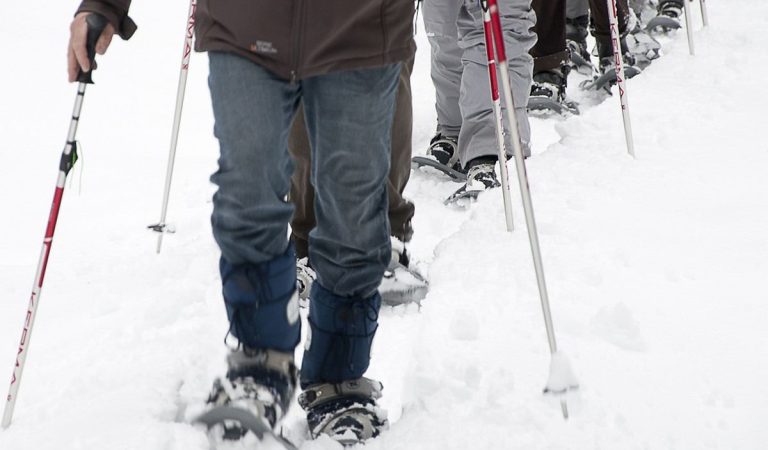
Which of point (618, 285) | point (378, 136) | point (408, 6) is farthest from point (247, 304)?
point (618, 285)

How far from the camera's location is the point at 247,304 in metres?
1.76

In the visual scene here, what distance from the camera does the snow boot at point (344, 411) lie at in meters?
1.86

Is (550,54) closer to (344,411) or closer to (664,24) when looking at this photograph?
(664,24)

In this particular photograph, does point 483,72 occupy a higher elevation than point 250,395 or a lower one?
higher

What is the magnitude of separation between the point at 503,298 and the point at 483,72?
1.63 m

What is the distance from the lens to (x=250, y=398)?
1721 millimetres

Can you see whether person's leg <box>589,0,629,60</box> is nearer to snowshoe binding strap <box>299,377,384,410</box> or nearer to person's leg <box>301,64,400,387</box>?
person's leg <box>301,64,400,387</box>

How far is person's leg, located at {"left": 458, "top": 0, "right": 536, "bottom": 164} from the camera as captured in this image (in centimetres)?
384

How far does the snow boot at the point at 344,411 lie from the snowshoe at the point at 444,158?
235 centimetres

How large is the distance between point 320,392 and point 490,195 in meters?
1.93

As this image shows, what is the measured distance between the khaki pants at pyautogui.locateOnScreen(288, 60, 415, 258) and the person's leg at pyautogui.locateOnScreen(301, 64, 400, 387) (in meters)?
0.91

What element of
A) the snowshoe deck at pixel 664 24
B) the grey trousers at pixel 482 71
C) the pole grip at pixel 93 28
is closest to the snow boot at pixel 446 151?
the grey trousers at pixel 482 71

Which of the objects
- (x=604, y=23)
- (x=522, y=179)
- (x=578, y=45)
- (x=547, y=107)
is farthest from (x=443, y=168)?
(x=578, y=45)

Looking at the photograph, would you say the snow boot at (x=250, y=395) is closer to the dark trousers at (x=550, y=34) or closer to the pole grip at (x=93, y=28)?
the pole grip at (x=93, y=28)
